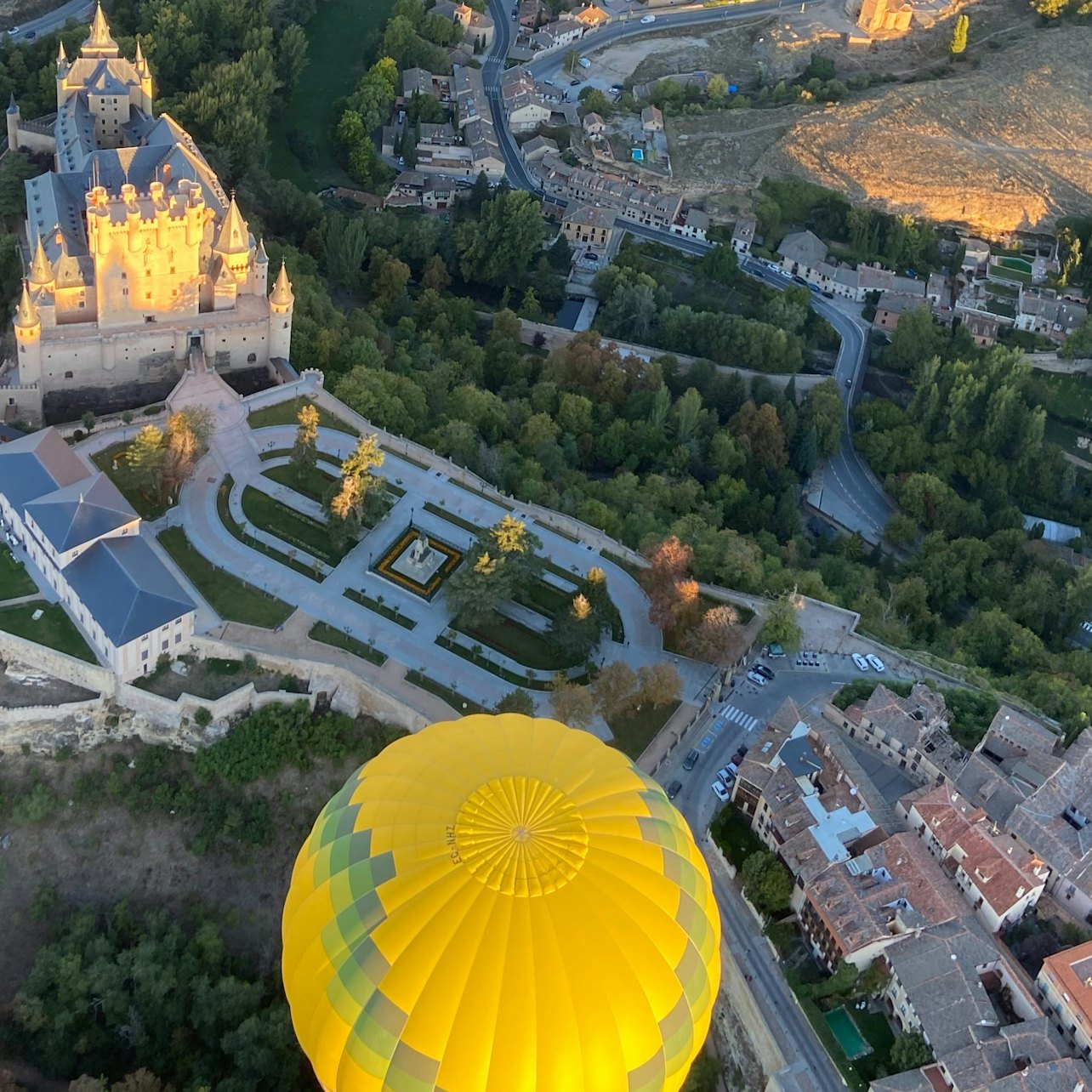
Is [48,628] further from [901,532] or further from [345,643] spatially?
[901,532]

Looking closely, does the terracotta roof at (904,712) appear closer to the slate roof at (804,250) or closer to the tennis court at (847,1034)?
the tennis court at (847,1034)

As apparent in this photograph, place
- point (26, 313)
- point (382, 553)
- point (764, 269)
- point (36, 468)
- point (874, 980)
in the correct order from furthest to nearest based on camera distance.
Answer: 1. point (764, 269)
2. point (26, 313)
3. point (382, 553)
4. point (36, 468)
5. point (874, 980)

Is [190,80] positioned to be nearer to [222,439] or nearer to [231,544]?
[222,439]

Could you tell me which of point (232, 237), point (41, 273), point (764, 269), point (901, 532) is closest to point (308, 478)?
point (232, 237)

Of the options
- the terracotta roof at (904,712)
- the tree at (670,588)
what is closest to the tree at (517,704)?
the tree at (670,588)

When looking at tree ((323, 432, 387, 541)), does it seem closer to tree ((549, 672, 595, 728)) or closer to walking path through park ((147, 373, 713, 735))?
walking path through park ((147, 373, 713, 735))

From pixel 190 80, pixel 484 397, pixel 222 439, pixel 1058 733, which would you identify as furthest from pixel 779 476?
pixel 190 80

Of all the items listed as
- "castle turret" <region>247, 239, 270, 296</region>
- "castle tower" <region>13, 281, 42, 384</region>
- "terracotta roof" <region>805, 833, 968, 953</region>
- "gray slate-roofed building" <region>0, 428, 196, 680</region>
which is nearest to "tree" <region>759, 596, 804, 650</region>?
"terracotta roof" <region>805, 833, 968, 953</region>
